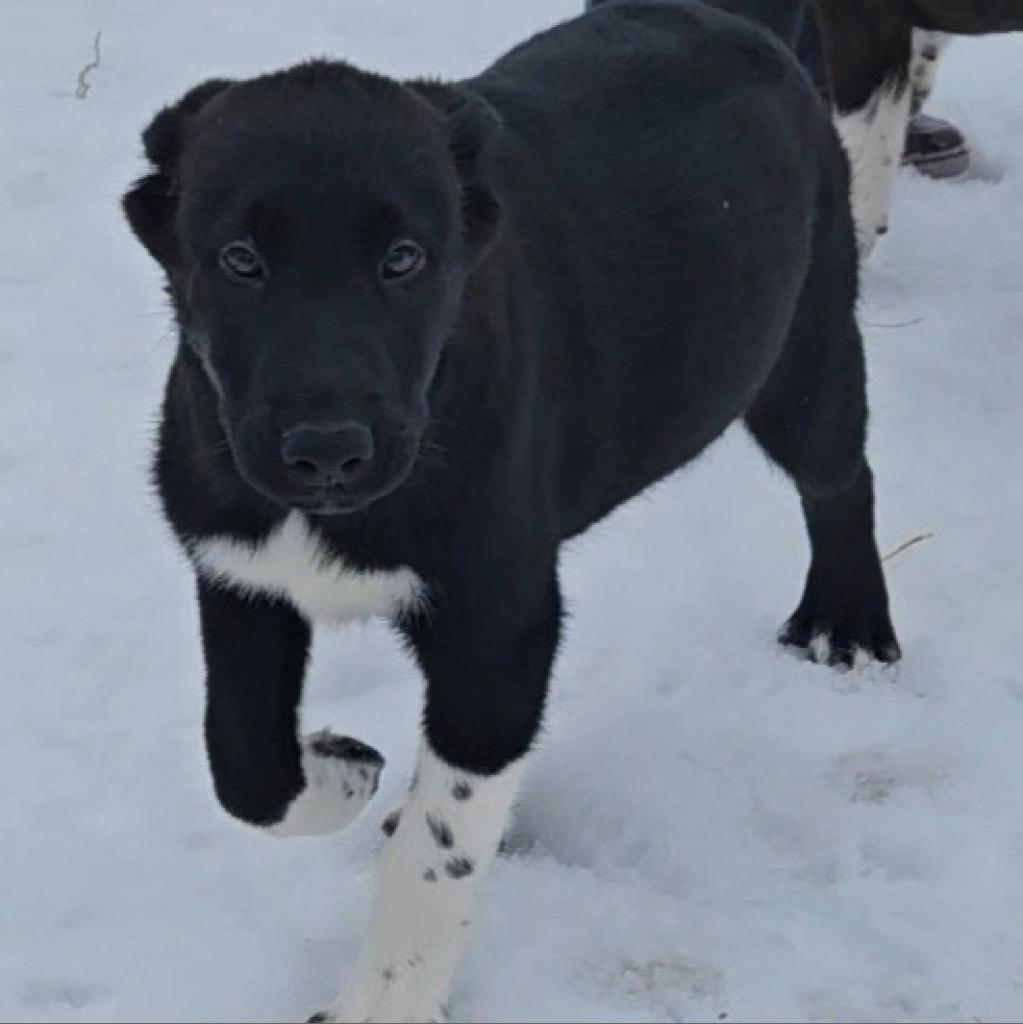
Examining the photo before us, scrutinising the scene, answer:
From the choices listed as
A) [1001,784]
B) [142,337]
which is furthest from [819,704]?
[142,337]

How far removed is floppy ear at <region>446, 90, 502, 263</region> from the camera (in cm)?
309

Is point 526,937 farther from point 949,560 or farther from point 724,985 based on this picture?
point 949,560

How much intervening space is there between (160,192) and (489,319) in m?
0.41

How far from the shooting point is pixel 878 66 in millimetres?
5500

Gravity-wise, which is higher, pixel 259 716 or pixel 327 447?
pixel 327 447

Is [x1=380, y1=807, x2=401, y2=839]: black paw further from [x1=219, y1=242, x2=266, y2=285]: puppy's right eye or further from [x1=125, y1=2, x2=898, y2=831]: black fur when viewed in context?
[x1=219, y1=242, x2=266, y2=285]: puppy's right eye

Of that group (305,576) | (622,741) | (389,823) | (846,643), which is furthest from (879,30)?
(305,576)

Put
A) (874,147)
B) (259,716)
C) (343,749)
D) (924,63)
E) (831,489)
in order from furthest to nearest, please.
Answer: (924,63) → (874,147) → (831,489) → (343,749) → (259,716)

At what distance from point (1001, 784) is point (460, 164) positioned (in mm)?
1390

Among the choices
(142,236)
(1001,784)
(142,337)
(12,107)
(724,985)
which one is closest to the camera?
(142,236)

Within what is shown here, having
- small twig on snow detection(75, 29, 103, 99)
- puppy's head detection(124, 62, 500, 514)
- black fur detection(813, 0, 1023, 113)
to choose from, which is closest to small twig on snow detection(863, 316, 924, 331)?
black fur detection(813, 0, 1023, 113)

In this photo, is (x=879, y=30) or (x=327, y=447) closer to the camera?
(x=327, y=447)

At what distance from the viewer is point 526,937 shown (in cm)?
346

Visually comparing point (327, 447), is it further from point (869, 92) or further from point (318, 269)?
point (869, 92)
